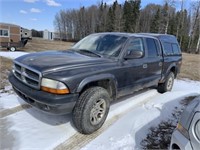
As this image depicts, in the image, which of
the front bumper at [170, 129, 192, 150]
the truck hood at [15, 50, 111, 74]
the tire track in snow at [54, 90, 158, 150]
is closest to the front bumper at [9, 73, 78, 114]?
the truck hood at [15, 50, 111, 74]

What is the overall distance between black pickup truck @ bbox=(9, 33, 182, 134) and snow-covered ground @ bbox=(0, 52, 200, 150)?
28 cm

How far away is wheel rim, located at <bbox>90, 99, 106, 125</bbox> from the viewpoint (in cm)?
360

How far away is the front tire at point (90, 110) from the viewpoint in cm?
337

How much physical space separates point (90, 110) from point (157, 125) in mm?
1498

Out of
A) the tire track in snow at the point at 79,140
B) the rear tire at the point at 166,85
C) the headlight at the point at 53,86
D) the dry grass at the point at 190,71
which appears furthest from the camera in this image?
the dry grass at the point at 190,71

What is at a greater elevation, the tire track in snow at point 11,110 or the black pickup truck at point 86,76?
the black pickup truck at point 86,76

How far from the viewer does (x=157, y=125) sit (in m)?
4.07

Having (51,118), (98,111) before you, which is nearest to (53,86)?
(98,111)

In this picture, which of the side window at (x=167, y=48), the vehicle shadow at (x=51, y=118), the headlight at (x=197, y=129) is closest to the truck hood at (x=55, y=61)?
the vehicle shadow at (x=51, y=118)

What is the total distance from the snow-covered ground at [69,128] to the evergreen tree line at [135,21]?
3221 cm

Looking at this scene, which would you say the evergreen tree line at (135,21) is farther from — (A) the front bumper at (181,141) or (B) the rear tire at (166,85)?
(A) the front bumper at (181,141)

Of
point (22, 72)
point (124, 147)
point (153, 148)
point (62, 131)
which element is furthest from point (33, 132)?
point (153, 148)

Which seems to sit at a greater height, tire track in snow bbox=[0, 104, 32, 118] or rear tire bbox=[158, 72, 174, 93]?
rear tire bbox=[158, 72, 174, 93]

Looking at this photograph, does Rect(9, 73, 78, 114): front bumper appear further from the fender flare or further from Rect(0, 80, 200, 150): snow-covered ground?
Rect(0, 80, 200, 150): snow-covered ground
